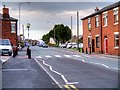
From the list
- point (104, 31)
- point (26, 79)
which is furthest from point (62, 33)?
point (26, 79)

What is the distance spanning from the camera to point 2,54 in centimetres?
4484

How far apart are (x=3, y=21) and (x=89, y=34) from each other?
22.7 metres

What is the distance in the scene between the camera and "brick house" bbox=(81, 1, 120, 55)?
146 feet

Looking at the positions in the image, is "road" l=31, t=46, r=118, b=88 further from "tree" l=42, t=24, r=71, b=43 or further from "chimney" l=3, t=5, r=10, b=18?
"tree" l=42, t=24, r=71, b=43

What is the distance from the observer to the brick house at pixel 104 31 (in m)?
44.5

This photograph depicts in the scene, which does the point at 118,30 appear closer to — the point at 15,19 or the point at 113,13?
the point at 113,13

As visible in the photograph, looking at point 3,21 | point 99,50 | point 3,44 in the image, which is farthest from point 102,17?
point 3,21

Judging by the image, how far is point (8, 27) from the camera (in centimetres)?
7338

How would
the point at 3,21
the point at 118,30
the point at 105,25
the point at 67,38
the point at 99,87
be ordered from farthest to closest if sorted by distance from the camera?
the point at 67,38, the point at 3,21, the point at 105,25, the point at 118,30, the point at 99,87

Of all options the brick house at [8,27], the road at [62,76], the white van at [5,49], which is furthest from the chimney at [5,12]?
the road at [62,76]

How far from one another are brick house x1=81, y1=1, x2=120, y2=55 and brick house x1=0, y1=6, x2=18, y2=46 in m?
18.6

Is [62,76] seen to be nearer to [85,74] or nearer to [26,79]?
[85,74]

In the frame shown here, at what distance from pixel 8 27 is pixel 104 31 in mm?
29329

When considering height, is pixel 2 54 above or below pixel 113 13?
below
